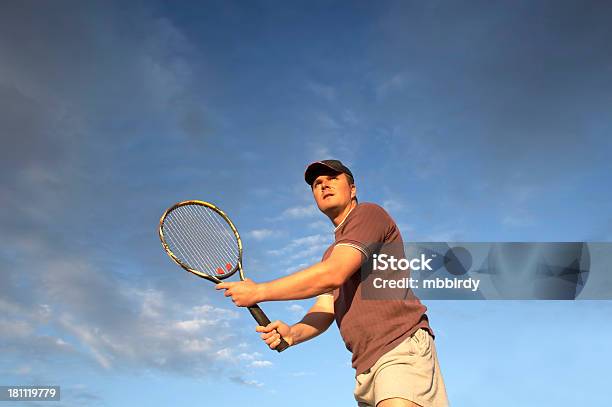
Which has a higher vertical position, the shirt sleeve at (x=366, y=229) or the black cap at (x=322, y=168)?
the black cap at (x=322, y=168)

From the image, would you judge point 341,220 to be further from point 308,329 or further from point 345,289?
point 308,329

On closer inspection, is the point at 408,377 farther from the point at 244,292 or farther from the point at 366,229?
the point at 244,292

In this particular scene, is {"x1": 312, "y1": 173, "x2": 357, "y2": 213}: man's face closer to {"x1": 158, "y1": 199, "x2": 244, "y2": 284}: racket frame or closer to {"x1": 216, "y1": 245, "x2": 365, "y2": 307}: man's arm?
{"x1": 216, "y1": 245, "x2": 365, "y2": 307}: man's arm

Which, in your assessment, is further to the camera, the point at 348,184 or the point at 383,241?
the point at 348,184

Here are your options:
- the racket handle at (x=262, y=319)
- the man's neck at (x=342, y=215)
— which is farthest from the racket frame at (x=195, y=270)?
the man's neck at (x=342, y=215)

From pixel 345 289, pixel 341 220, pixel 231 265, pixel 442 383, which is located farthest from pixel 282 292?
pixel 231 265

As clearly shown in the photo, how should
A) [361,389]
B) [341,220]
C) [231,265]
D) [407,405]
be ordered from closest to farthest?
[407,405], [361,389], [341,220], [231,265]

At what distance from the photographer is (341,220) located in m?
6.03

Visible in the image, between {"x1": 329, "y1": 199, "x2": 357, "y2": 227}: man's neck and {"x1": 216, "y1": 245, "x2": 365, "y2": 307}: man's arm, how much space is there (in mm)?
754

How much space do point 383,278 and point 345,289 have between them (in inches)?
16.8

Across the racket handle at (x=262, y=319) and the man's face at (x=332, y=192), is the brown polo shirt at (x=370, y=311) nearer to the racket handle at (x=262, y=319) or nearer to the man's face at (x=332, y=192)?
the man's face at (x=332, y=192)

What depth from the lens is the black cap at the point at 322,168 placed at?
5.94m

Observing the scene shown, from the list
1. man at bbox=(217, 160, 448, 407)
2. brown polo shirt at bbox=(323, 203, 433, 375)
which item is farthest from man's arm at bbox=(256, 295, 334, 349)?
brown polo shirt at bbox=(323, 203, 433, 375)

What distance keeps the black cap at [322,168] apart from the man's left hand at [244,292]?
127 centimetres
